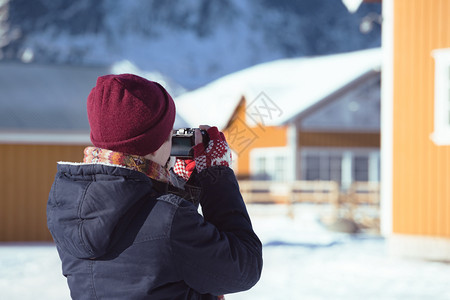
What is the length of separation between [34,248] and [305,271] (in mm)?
5418

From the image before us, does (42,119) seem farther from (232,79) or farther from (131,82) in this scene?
(232,79)

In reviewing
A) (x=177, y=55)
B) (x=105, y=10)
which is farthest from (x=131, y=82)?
(x=105, y=10)

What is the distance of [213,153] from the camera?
163cm

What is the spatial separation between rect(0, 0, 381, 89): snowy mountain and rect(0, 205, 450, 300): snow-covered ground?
55450 millimetres

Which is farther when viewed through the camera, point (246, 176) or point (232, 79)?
point (232, 79)

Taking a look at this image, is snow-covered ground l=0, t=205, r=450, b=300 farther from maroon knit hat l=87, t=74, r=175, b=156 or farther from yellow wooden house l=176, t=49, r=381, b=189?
yellow wooden house l=176, t=49, r=381, b=189

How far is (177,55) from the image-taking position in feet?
249

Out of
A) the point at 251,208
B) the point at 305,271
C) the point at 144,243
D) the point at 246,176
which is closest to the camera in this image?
the point at 144,243

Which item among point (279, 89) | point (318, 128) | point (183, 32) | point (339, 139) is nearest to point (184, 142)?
point (318, 128)

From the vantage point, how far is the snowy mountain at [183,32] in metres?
A: 71.6

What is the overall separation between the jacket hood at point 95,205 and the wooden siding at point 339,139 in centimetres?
1790

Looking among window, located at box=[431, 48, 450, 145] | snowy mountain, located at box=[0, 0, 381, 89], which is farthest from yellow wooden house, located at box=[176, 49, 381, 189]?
snowy mountain, located at box=[0, 0, 381, 89]

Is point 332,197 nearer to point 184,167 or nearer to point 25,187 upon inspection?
point 25,187

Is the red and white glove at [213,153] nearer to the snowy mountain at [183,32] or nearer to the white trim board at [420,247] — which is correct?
the white trim board at [420,247]
